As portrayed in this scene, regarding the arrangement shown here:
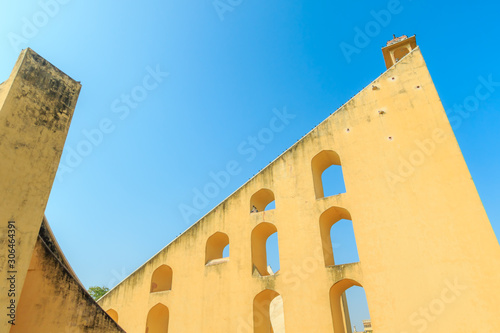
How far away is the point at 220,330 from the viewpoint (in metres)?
9.74

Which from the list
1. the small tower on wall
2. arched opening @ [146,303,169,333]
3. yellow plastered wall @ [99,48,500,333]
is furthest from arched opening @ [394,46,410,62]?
arched opening @ [146,303,169,333]

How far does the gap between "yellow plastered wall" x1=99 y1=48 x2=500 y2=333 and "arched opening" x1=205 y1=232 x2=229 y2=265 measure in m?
0.18

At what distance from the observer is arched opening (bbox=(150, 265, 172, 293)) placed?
37.9ft

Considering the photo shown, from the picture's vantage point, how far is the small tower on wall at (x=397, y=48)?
1262cm

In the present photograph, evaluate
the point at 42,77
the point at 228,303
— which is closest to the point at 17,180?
the point at 42,77

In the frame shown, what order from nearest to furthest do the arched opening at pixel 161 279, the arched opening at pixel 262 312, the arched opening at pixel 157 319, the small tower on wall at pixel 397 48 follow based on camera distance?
the arched opening at pixel 262 312, the arched opening at pixel 157 319, the arched opening at pixel 161 279, the small tower on wall at pixel 397 48

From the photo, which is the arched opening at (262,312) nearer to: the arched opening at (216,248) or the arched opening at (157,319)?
the arched opening at (216,248)

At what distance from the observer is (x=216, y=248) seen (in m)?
11.7

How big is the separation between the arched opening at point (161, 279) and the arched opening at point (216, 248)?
4.89 feet

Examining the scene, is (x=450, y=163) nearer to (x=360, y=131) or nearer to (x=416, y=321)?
(x=360, y=131)

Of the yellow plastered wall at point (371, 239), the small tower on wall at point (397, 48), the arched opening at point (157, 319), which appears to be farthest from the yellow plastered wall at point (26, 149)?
the small tower on wall at point (397, 48)

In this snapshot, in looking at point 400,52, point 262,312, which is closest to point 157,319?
A: point 262,312

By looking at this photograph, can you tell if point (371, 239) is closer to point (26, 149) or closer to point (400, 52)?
point (400, 52)

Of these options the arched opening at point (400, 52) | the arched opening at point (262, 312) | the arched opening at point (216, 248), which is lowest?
the arched opening at point (262, 312)
